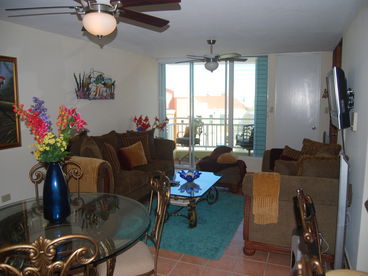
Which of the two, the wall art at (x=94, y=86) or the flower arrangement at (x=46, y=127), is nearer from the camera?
the flower arrangement at (x=46, y=127)

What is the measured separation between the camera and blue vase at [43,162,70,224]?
1.94 m

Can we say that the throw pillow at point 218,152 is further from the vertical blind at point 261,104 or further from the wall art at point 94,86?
the wall art at point 94,86

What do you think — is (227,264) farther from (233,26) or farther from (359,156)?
(233,26)

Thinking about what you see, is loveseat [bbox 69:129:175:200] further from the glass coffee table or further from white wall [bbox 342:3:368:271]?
white wall [bbox 342:3:368:271]

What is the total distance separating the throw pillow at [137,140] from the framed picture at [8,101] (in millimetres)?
1582

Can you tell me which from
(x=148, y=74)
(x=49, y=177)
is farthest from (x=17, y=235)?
(x=148, y=74)

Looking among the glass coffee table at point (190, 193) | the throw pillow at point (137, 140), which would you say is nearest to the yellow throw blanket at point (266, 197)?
the glass coffee table at point (190, 193)

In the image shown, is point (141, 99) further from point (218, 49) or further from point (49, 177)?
point (49, 177)

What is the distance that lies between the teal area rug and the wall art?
216 cm

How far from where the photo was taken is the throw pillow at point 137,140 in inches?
188

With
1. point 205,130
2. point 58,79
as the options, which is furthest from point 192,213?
point 205,130

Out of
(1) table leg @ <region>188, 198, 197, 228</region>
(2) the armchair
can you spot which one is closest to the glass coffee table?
(1) table leg @ <region>188, 198, 197, 228</region>

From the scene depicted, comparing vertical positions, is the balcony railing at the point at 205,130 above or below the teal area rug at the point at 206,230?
above

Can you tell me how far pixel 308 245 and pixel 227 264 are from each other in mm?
1734
